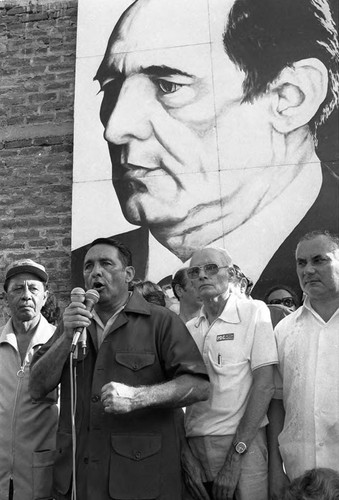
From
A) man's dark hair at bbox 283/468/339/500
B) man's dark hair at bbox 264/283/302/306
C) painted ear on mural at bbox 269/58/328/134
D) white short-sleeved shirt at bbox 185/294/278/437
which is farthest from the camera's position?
painted ear on mural at bbox 269/58/328/134

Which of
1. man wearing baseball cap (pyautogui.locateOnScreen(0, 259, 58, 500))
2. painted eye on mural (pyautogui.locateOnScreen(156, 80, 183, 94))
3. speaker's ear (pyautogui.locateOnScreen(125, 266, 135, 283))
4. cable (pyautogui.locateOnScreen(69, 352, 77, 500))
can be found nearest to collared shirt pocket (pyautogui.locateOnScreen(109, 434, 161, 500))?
cable (pyautogui.locateOnScreen(69, 352, 77, 500))

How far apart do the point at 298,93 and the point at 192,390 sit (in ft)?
14.5

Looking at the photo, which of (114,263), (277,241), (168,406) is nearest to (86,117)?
(277,241)

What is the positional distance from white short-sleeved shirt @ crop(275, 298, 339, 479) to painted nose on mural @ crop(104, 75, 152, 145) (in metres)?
3.97

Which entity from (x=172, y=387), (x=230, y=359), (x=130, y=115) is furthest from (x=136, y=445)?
(x=130, y=115)

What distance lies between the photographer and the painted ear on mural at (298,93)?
6.65 metres

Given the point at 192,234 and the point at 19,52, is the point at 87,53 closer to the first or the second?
the point at 19,52

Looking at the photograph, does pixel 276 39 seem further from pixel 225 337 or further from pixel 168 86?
pixel 225 337

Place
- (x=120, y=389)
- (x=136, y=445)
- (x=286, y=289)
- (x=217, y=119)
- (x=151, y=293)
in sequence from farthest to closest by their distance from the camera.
Result: (x=217, y=119) < (x=286, y=289) < (x=151, y=293) < (x=136, y=445) < (x=120, y=389)

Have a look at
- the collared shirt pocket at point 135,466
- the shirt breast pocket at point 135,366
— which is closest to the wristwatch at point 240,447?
the collared shirt pocket at point 135,466

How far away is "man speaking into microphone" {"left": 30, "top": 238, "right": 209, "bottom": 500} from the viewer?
295 cm

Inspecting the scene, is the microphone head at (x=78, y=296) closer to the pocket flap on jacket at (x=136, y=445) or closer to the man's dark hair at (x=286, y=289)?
the pocket flap on jacket at (x=136, y=445)

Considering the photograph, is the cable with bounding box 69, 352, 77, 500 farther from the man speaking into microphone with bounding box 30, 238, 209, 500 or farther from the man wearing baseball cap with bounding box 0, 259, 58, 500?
the man wearing baseball cap with bounding box 0, 259, 58, 500

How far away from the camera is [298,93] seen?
670 centimetres
